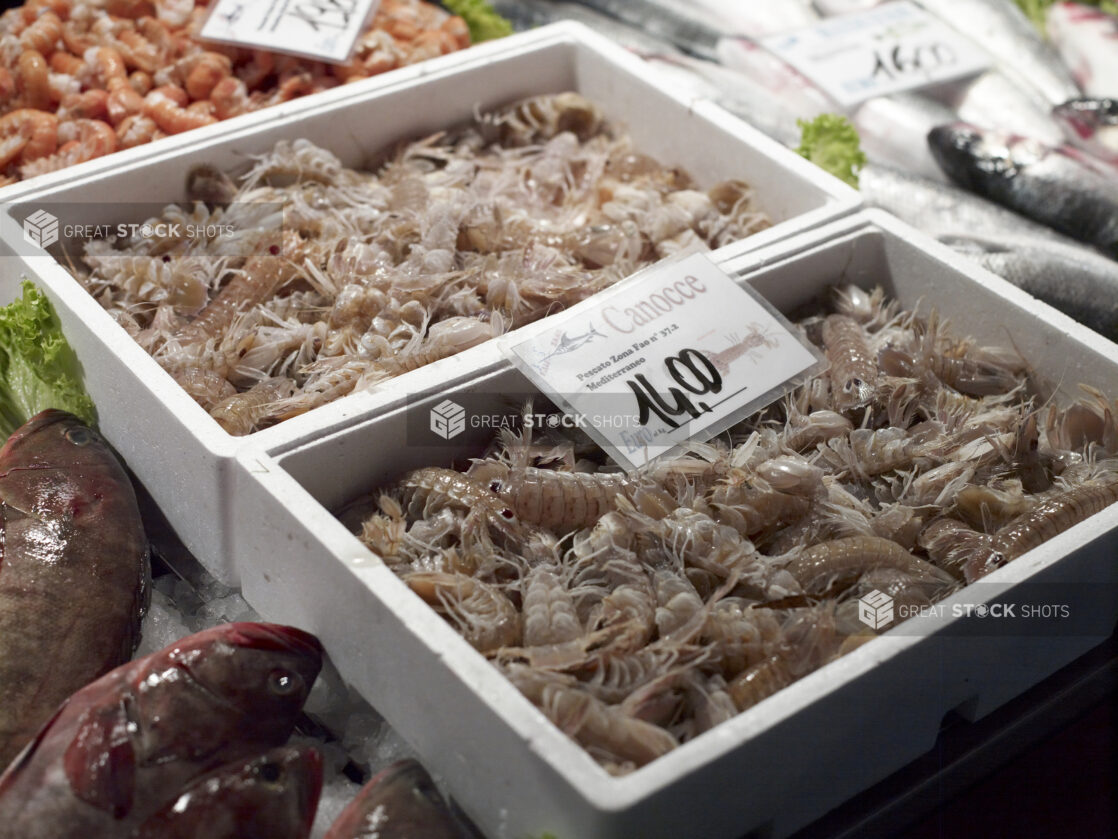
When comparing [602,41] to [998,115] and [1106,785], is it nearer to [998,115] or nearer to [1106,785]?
[998,115]

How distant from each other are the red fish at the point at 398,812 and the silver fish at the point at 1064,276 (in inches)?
79.9

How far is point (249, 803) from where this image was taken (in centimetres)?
162

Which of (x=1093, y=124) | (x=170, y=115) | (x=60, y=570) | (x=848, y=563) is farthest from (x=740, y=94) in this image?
(x=60, y=570)

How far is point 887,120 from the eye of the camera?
148 inches

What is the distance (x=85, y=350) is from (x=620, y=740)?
1.40m

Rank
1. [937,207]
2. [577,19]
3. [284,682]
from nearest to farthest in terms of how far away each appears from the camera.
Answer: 1. [284,682]
2. [937,207]
3. [577,19]

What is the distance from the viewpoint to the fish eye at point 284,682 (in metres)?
1.77

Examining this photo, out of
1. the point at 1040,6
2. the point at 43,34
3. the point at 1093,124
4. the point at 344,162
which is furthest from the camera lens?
the point at 1040,6

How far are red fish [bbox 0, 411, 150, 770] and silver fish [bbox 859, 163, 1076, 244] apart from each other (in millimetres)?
2329

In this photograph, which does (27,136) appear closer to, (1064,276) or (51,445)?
(51,445)

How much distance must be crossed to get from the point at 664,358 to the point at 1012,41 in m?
2.78

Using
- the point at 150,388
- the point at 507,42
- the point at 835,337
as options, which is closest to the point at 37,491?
the point at 150,388

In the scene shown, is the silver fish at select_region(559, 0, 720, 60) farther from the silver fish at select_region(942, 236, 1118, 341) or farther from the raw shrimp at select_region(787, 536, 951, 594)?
the raw shrimp at select_region(787, 536, 951, 594)

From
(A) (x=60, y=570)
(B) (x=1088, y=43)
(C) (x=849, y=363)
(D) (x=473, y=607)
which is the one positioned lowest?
(A) (x=60, y=570)
